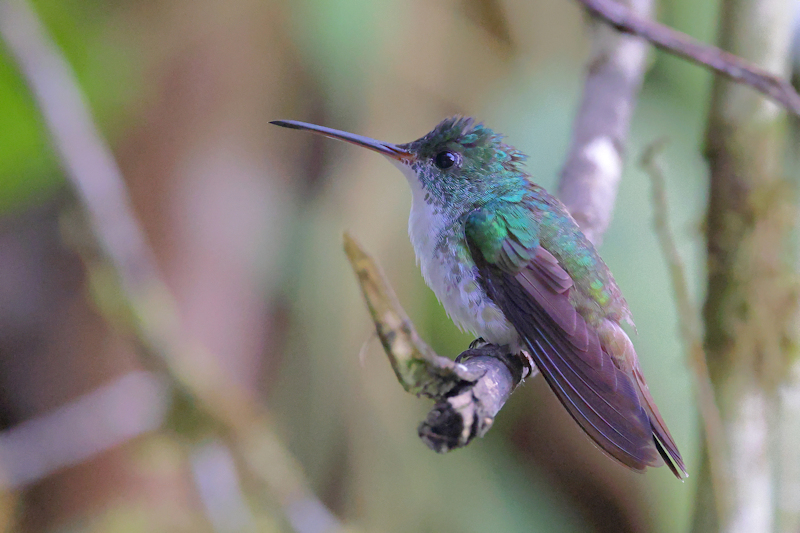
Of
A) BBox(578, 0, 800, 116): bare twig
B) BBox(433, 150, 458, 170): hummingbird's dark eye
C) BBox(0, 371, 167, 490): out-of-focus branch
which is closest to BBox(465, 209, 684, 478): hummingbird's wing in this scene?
BBox(433, 150, 458, 170): hummingbird's dark eye

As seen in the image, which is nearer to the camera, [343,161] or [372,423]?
[372,423]

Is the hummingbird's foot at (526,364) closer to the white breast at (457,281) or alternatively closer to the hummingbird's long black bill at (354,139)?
the white breast at (457,281)

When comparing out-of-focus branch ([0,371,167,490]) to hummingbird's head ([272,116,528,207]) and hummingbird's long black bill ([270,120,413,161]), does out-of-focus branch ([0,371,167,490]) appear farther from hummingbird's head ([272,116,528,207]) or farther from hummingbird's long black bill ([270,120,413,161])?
hummingbird's head ([272,116,528,207])

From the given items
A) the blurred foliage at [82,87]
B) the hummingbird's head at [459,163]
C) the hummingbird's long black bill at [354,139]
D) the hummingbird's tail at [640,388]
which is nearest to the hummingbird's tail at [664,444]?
the hummingbird's tail at [640,388]

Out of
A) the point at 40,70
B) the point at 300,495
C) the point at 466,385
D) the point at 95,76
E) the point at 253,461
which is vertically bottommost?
the point at 466,385

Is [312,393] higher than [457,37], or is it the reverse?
[457,37]

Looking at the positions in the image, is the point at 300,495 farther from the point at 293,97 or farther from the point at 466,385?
the point at 293,97

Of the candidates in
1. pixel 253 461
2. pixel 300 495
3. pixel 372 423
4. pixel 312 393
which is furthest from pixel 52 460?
pixel 372 423

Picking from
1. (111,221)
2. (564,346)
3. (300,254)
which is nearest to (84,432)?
(111,221)
